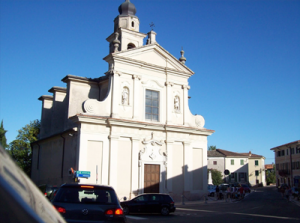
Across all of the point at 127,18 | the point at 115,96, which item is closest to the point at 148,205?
the point at 115,96

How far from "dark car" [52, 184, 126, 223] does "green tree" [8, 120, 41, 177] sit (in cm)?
3607

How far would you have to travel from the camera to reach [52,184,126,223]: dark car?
5996 mm

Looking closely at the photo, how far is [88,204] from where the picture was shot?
20.1ft

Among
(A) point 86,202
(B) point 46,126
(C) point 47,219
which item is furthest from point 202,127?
(C) point 47,219

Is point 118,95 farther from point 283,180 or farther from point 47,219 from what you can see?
point 283,180

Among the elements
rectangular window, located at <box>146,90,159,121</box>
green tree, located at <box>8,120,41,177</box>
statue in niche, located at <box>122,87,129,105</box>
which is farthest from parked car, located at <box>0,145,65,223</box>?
green tree, located at <box>8,120,41,177</box>

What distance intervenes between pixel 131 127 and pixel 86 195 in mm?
17618

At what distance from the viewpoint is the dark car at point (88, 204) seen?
5996 mm

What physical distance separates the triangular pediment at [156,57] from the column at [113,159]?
284 inches

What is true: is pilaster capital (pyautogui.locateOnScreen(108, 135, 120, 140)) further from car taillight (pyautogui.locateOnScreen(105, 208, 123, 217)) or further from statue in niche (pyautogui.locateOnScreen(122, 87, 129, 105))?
car taillight (pyautogui.locateOnScreen(105, 208, 123, 217))

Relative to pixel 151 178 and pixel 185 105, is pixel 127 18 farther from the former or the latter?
pixel 151 178

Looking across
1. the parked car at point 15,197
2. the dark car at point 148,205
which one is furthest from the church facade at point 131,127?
the parked car at point 15,197

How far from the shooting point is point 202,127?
2852 cm

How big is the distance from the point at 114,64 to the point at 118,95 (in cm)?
256
